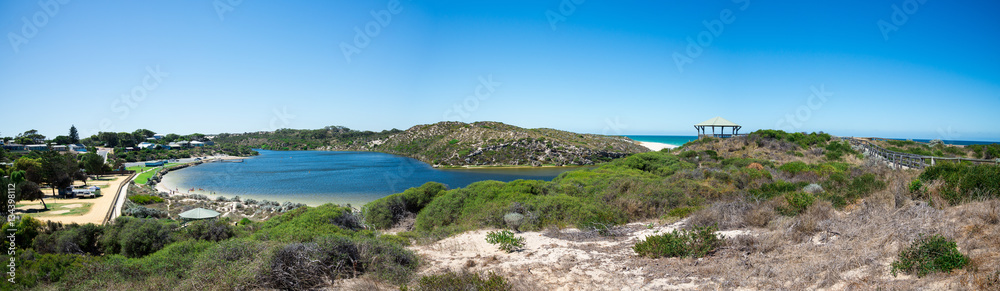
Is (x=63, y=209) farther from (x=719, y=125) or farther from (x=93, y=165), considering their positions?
(x=719, y=125)

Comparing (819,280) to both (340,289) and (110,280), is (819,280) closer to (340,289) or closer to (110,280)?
(340,289)

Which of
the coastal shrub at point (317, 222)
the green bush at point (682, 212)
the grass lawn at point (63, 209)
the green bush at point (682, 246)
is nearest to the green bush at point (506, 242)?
the green bush at point (682, 246)

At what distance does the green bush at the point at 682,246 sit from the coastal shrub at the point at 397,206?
984cm

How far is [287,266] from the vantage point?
5.55 meters

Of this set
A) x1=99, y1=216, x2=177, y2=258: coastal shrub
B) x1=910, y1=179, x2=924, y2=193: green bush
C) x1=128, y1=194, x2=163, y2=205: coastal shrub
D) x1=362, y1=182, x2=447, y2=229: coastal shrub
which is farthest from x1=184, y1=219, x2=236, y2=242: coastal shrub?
x1=128, y1=194, x2=163, y2=205: coastal shrub

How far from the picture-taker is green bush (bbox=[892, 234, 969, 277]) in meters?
4.27

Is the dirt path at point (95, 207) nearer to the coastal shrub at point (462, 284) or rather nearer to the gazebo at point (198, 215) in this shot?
the gazebo at point (198, 215)

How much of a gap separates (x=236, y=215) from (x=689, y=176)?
2524 cm

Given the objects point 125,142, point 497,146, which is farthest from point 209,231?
point 125,142

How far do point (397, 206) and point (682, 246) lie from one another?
11755mm

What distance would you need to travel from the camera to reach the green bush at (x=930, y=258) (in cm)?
427

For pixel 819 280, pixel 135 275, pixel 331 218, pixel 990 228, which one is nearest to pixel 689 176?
pixel 990 228

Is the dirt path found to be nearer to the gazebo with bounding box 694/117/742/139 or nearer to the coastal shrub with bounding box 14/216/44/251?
the coastal shrub with bounding box 14/216/44/251

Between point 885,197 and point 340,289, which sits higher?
point 885,197
